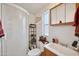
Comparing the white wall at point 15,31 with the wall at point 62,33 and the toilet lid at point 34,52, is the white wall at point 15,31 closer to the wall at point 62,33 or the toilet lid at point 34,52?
the toilet lid at point 34,52

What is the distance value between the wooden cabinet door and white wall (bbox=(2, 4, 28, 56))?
554 mm

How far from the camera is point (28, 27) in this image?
173cm

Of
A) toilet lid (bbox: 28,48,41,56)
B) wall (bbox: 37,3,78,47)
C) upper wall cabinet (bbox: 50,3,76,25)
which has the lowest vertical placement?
toilet lid (bbox: 28,48,41,56)

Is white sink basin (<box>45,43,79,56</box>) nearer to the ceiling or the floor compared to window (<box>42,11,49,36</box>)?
nearer to the floor

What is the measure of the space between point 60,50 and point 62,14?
1.52 feet

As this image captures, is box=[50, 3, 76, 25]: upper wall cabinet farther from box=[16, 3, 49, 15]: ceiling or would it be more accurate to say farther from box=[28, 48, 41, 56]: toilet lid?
box=[28, 48, 41, 56]: toilet lid

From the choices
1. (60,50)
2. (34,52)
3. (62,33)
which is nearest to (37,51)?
(34,52)

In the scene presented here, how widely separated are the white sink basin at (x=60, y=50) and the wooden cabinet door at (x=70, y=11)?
357 mm

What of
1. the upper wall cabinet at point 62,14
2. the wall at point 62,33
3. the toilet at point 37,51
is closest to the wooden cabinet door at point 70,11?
the upper wall cabinet at point 62,14

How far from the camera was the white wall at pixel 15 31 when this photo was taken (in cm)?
167

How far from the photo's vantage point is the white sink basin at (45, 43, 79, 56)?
1572 mm

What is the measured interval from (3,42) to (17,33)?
0.22 m

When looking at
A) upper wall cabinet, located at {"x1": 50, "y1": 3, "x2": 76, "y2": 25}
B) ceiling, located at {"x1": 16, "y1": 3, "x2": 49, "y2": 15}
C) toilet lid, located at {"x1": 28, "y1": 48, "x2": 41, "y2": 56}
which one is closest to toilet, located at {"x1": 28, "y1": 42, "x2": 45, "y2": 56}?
toilet lid, located at {"x1": 28, "y1": 48, "x2": 41, "y2": 56}

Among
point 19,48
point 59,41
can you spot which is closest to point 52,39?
point 59,41
